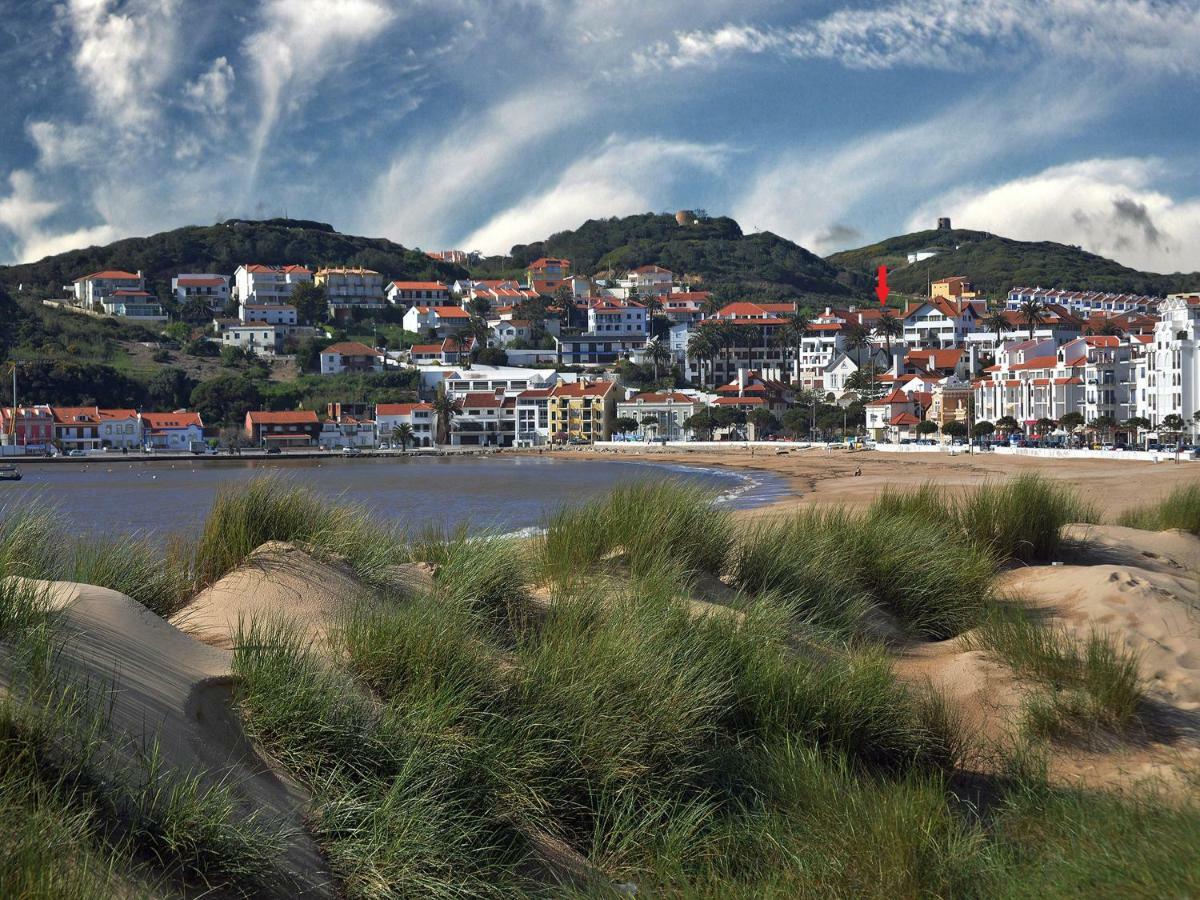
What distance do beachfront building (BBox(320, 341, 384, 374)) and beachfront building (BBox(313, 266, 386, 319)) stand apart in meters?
24.6

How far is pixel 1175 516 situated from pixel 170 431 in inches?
3786

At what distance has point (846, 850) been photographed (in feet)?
13.6

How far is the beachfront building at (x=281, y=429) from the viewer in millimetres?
101500

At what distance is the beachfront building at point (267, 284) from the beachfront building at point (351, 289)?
2929 mm

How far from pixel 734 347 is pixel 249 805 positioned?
126 meters

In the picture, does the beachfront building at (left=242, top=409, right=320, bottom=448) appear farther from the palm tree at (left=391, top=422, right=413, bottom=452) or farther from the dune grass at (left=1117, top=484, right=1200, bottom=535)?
the dune grass at (left=1117, top=484, right=1200, bottom=535)

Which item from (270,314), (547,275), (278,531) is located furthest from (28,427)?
(278,531)

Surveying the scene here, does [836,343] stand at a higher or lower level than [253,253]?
lower

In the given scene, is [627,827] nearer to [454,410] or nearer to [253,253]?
[454,410]

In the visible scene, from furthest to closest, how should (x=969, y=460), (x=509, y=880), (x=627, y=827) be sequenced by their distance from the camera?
(x=969, y=460) → (x=627, y=827) → (x=509, y=880)

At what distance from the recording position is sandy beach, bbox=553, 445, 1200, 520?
28278 millimetres

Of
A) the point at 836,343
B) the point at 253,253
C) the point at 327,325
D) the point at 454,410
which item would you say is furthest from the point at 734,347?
the point at 253,253

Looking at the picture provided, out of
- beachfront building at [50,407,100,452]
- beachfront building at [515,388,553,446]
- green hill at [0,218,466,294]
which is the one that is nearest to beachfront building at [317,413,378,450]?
beachfront building at [515,388,553,446]

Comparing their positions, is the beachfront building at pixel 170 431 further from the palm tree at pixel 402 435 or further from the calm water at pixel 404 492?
the calm water at pixel 404 492
